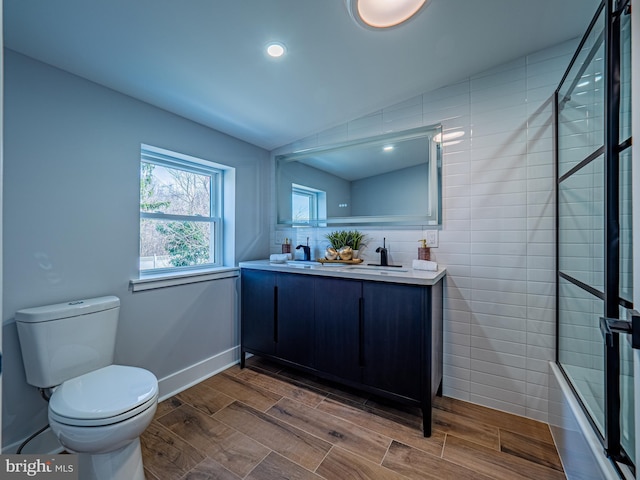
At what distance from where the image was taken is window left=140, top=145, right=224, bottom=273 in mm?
2277

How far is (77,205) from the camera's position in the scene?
5.96ft

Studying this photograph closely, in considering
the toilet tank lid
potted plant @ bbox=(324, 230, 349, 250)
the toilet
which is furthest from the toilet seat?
potted plant @ bbox=(324, 230, 349, 250)

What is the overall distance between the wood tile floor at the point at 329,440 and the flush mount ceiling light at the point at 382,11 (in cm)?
228

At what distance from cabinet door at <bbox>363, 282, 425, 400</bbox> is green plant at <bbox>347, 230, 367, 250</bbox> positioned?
2.03 feet

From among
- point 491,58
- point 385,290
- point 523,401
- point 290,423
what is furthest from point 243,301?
point 491,58

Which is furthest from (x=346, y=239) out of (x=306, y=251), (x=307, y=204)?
(x=307, y=204)

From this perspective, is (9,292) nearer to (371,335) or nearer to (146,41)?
(146,41)

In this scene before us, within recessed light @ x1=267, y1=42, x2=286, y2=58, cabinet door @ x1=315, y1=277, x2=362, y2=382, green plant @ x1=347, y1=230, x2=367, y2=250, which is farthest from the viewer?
green plant @ x1=347, y1=230, x2=367, y2=250

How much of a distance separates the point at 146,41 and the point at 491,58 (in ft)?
6.63

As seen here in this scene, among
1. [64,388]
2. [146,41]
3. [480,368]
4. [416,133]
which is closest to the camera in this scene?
[64,388]

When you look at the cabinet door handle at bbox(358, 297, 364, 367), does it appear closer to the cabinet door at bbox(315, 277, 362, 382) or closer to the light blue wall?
the cabinet door at bbox(315, 277, 362, 382)

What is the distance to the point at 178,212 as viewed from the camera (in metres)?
2.50

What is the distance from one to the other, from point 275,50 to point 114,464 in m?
2.21

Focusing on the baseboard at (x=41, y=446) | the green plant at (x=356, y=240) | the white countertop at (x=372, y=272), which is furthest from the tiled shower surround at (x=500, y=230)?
the baseboard at (x=41, y=446)
